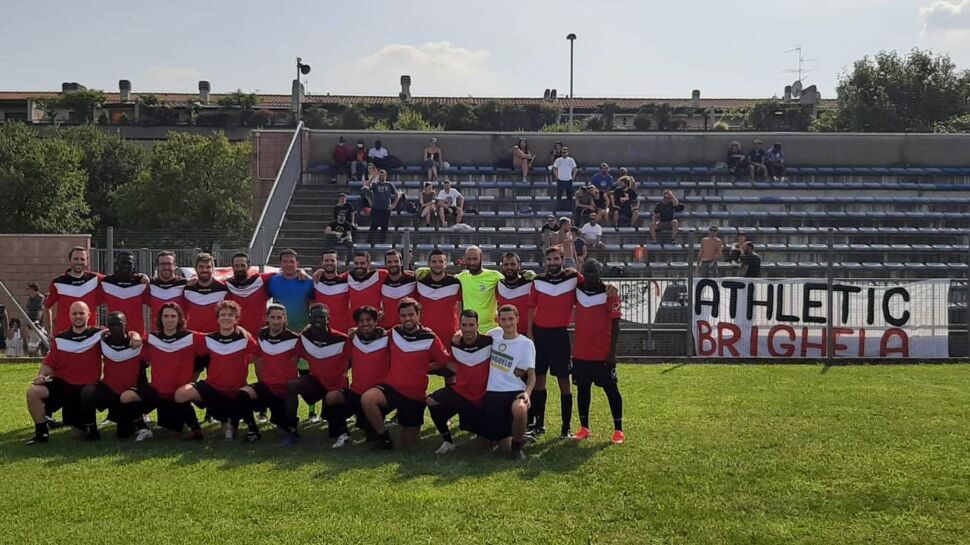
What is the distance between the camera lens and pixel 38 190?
37906mm

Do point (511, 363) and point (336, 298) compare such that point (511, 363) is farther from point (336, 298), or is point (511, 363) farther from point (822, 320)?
point (822, 320)

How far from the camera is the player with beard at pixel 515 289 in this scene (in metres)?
8.85

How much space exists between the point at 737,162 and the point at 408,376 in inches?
706

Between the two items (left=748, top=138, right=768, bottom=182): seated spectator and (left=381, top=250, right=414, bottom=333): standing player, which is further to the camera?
(left=748, top=138, right=768, bottom=182): seated spectator

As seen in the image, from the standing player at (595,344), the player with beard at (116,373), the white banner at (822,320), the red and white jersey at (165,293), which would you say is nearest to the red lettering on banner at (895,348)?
the white banner at (822,320)

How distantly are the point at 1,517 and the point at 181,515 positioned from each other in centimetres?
117

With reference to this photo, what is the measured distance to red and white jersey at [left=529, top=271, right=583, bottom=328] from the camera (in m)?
8.57

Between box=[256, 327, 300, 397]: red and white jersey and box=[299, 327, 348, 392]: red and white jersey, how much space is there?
0.37ft

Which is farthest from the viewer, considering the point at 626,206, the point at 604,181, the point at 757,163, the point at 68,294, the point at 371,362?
the point at 757,163


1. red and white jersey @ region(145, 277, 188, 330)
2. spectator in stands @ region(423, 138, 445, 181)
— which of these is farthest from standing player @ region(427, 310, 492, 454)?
spectator in stands @ region(423, 138, 445, 181)

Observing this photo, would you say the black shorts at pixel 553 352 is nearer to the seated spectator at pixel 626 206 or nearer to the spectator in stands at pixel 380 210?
the spectator in stands at pixel 380 210

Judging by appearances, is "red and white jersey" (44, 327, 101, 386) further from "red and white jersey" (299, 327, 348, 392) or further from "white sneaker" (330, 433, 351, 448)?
"white sneaker" (330, 433, 351, 448)

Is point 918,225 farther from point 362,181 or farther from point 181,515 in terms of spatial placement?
point 181,515

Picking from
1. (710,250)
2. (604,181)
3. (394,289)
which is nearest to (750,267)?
(710,250)
